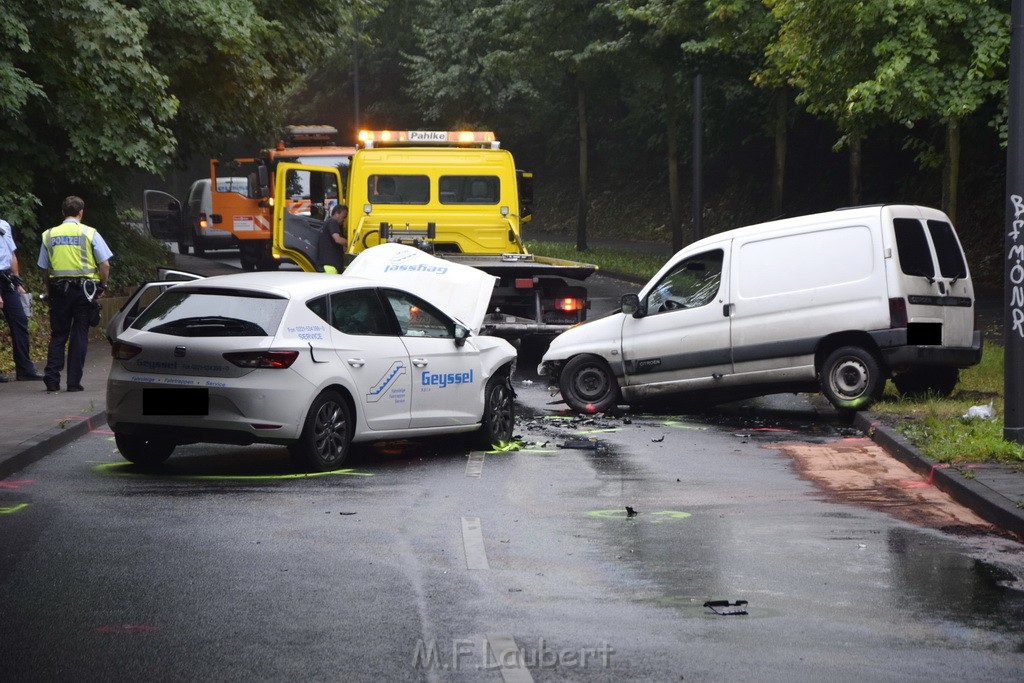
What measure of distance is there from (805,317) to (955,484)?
4483 millimetres

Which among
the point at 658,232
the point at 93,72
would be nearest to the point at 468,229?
the point at 93,72

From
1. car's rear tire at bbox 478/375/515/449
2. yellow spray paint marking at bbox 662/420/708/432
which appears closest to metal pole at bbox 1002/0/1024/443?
yellow spray paint marking at bbox 662/420/708/432

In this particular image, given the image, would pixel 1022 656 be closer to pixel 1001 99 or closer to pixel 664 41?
pixel 1001 99

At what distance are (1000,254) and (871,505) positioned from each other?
23.6 m

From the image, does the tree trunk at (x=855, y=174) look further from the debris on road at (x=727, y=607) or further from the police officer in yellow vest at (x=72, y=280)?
the debris on road at (x=727, y=607)

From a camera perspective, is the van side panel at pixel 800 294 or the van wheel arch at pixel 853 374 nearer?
the van side panel at pixel 800 294

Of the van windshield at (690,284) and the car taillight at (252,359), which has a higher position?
the van windshield at (690,284)

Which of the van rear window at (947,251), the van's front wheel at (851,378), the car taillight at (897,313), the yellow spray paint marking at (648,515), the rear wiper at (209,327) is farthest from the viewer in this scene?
the van rear window at (947,251)

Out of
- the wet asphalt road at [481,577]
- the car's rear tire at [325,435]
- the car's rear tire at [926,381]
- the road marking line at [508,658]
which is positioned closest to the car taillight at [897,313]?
the car's rear tire at [926,381]

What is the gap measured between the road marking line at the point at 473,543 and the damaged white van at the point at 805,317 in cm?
600

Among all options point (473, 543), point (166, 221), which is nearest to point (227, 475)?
point (473, 543)

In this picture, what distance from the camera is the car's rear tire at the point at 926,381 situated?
14.7 m

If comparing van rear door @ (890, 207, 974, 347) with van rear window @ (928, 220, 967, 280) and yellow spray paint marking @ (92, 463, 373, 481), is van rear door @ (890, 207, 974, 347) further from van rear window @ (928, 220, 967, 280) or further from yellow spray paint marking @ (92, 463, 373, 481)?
yellow spray paint marking @ (92, 463, 373, 481)

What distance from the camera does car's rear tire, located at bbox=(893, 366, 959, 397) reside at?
14.7 m
